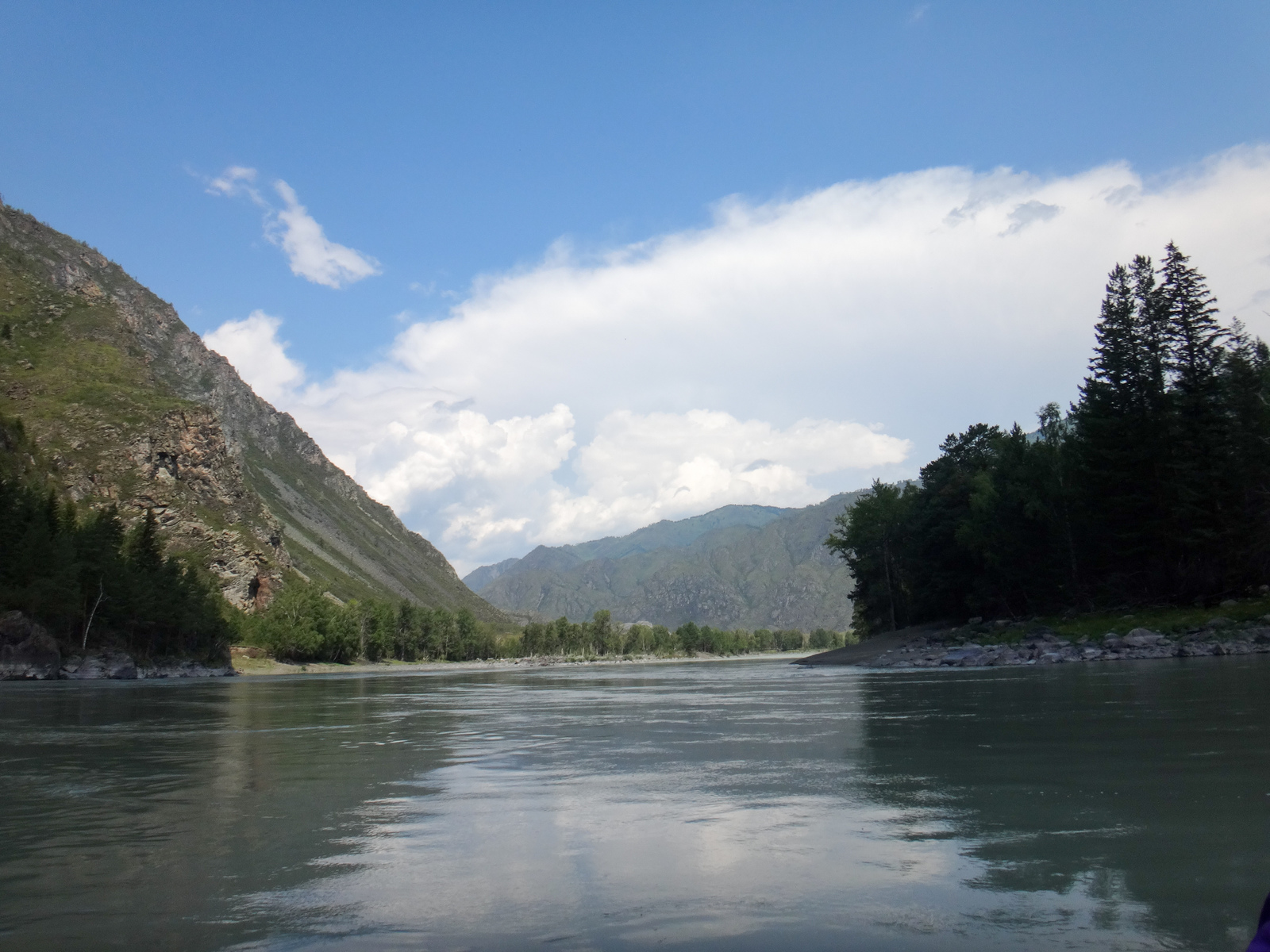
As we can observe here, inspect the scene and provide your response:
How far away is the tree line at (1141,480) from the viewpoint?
5116 centimetres

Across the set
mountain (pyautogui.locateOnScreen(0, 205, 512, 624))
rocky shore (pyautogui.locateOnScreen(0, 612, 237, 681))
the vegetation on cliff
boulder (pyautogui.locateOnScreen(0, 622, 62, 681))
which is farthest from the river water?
mountain (pyautogui.locateOnScreen(0, 205, 512, 624))

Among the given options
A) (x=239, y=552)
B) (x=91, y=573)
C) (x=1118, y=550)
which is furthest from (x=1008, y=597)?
(x=239, y=552)

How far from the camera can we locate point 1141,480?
55.1 metres

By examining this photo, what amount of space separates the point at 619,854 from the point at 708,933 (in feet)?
8.27

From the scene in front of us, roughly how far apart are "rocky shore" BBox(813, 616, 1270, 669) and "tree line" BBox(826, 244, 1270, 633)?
5.63 meters

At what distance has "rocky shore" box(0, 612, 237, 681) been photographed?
69312mm

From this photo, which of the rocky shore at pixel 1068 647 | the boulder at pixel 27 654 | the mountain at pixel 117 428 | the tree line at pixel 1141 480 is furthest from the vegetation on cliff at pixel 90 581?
the tree line at pixel 1141 480

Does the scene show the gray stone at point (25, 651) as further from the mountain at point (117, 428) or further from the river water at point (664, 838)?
the river water at point (664, 838)

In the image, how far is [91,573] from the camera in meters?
83.8

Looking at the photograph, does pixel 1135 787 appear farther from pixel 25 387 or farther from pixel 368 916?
pixel 25 387

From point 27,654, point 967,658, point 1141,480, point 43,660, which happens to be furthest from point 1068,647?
point 27,654

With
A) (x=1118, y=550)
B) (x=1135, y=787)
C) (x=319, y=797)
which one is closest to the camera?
(x=1135, y=787)

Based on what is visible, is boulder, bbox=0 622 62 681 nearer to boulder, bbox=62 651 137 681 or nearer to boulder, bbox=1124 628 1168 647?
boulder, bbox=62 651 137 681

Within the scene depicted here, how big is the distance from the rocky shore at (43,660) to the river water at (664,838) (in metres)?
62.1
